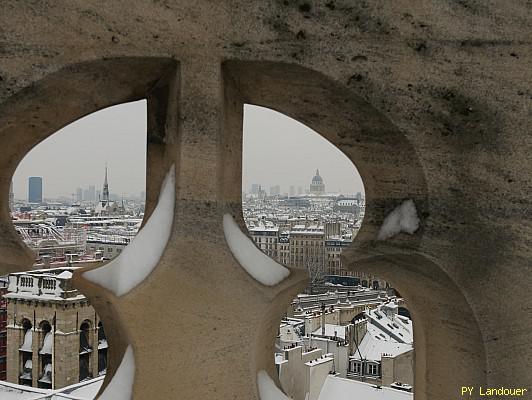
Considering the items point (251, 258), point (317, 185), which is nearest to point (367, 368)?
point (251, 258)

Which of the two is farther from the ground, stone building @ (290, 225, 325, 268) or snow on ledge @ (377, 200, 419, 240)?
snow on ledge @ (377, 200, 419, 240)

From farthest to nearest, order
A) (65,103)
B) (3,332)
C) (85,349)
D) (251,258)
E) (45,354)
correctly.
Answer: (3,332), (85,349), (45,354), (65,103), (251,258)

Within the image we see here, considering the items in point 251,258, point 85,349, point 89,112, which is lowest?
point 85,349

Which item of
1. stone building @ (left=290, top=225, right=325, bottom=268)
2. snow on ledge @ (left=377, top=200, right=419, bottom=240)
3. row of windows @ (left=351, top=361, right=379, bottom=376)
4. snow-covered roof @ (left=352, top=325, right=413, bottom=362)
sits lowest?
row of windows @ (left=351, top=361, right=379, bottom=376)

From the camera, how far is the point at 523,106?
2.13 m

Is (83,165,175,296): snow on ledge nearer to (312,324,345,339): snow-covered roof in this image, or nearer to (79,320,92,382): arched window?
(79,320,92,382): arched window

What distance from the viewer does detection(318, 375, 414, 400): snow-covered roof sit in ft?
42.4

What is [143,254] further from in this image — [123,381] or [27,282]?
[27,282]

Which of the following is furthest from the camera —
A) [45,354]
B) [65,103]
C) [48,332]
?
[48,332]

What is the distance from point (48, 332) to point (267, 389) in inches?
649

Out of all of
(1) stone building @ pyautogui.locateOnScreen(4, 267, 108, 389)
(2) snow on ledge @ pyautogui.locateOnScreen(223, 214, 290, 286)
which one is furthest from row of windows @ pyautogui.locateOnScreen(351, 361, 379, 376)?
(2) snow on ledge @ pyautogui.locateOnScreen(223, 214, 290, 286)

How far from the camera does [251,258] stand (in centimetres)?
216

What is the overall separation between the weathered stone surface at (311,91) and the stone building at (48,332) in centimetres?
1501

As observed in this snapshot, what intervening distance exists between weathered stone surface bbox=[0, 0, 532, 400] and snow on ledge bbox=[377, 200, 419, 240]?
0.11 ft
